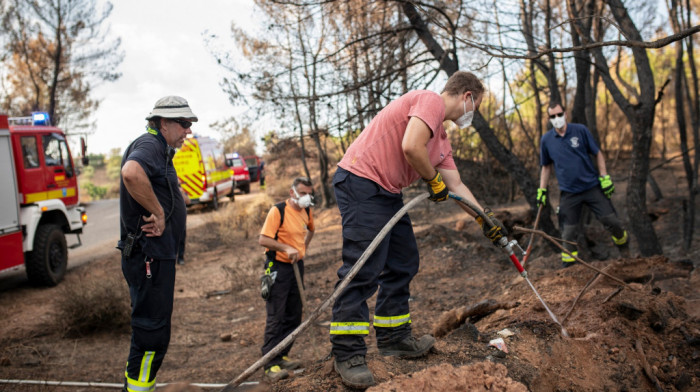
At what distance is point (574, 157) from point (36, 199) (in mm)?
7998

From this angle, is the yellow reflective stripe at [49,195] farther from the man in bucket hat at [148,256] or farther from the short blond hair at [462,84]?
the short blond hair at [462,84]

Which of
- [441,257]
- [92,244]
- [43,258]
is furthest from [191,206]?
[441,257]

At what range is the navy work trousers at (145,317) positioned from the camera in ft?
11.2

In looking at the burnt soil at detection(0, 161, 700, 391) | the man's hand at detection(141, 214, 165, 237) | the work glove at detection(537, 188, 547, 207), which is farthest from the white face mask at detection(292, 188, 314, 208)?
the work glove at detection(537, 188, 547, 207)

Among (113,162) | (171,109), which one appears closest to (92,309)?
(171,109)

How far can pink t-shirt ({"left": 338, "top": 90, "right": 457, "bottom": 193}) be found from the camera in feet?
10.3

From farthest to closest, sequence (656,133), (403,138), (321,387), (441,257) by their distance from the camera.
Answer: (656,133) < (441,257) < (403,138) < (321,387)

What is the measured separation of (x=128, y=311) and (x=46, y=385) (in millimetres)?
2056

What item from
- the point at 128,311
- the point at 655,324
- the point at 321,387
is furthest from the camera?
the point at 128,311

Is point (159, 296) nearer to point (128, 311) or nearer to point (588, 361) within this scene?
point (588, 361)

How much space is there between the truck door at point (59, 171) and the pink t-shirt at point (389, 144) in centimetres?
778

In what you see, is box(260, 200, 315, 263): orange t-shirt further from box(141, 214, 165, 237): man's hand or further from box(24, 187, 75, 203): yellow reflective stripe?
box(24, 187, 75, 203): yellow reflective stripe

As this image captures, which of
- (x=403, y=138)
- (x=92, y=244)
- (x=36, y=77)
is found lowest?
(x=92, y=244)

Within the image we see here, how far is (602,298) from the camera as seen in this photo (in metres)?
4.32
